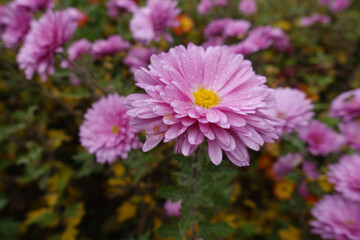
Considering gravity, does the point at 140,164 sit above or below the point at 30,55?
below

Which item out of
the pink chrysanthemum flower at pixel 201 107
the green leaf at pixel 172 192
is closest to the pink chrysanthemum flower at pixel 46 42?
the pink chrysanthemum flower at pixel 201 107

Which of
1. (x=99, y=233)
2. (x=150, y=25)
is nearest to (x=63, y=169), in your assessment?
(x=99, y=233)

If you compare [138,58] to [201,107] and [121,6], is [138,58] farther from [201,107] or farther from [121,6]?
[201,107]

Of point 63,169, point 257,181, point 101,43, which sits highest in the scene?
point 101,43

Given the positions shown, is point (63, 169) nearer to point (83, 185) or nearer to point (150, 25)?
point (83, 185)

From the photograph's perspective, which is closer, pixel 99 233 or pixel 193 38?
pixel 99 233

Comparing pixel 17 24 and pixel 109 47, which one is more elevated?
pixel 109 47

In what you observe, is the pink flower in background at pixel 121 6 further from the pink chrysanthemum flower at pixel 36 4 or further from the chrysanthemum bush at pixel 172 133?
the pink chrysanthemum flower at pixel 36 4

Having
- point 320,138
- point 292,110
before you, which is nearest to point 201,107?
point 292,110
